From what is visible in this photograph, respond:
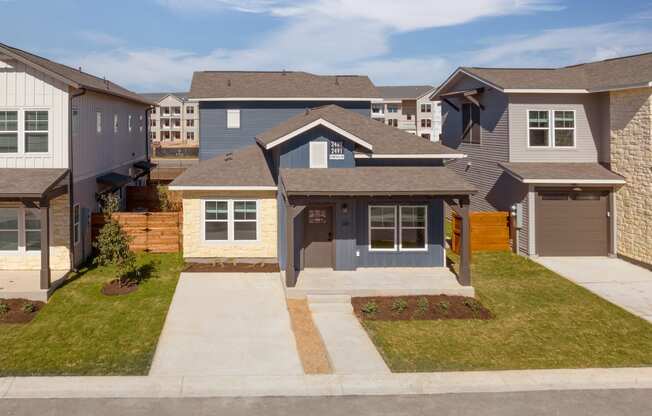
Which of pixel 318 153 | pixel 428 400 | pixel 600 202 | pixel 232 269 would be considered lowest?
pixel 428 400

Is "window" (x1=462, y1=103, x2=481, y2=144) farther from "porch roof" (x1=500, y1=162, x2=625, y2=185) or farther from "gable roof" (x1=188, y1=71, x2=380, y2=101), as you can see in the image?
"gable roof" (x1=188, y1=71, x2=380, y2=101)

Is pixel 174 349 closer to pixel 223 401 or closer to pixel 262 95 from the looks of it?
pixel 223 401

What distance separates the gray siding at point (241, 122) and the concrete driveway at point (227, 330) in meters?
11.9

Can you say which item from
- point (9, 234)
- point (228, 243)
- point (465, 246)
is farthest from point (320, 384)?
point (9, 234)

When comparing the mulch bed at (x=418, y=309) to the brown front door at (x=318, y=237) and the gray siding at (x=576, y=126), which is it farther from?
the gray siding at (x=576, y=126)

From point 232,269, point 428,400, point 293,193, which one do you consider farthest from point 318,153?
point 428,400

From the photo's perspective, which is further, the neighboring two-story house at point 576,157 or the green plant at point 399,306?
the neighboring two-story house at point 576,157

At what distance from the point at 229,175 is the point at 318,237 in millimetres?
4217

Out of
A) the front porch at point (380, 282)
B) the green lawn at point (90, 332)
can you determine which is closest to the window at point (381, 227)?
the front porch at point (380, 282)

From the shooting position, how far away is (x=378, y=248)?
19.7 meters

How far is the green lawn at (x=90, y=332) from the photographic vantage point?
1202 cm

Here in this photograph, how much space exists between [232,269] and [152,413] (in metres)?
10.3

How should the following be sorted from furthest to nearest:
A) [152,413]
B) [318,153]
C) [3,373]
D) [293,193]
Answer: [318,153] → [293,193] → [3,373] → [152,413]

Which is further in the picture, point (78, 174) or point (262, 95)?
point (262, 95)
